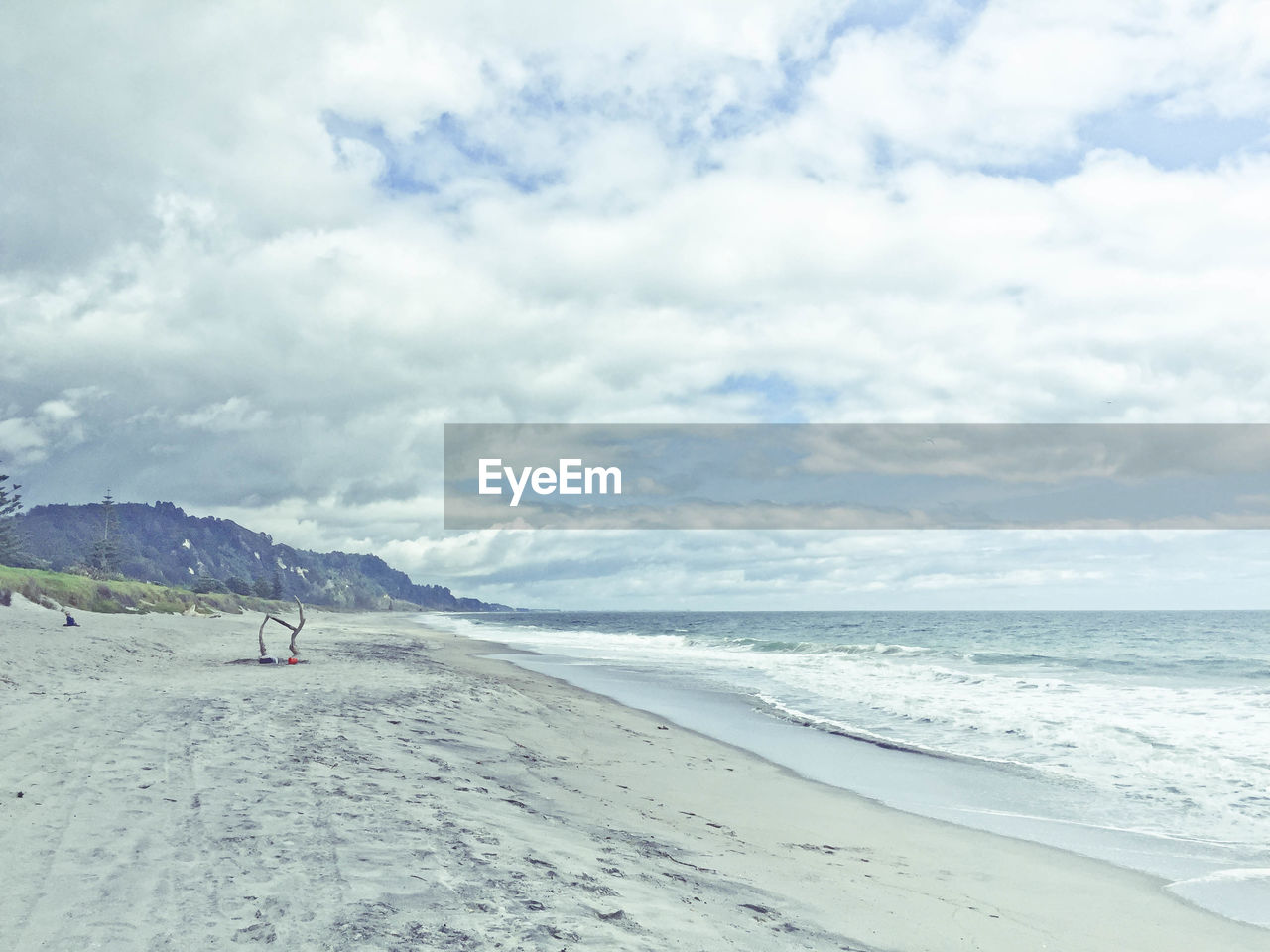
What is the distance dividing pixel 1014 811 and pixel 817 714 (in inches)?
350

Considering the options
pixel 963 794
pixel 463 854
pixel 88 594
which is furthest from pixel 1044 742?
pixel 88 594

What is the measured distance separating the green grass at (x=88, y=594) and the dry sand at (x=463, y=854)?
104ft

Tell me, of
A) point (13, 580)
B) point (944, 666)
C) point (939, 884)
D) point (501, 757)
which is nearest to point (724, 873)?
point (939, 884)

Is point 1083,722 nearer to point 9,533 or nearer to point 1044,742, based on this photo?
point 1044,742

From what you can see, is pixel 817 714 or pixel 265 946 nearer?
pixel 265 946

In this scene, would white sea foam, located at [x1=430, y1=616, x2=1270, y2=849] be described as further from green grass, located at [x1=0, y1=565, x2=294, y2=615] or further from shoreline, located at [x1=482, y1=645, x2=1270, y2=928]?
green grass, located at [x1=0, y1=565, x2=294, y2=615]

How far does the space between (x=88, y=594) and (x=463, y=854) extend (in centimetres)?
4823

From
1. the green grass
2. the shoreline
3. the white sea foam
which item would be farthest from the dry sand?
the green grass

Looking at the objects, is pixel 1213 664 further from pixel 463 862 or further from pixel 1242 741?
pixel 463 862

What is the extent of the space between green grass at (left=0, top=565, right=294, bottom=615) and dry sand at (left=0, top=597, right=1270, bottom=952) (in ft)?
104

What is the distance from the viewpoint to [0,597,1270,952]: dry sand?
5.20 metres

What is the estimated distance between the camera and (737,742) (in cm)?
1537

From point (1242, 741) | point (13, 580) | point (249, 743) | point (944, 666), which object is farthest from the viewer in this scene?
point (13, 580)

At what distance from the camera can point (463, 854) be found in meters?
6.50
